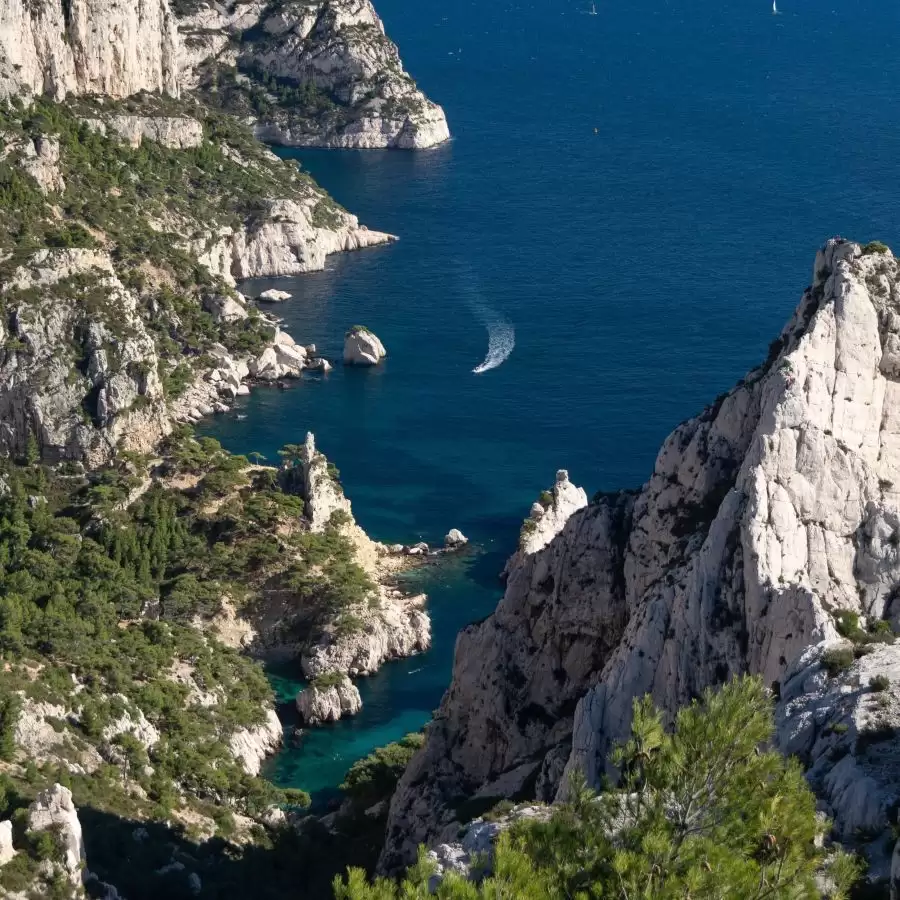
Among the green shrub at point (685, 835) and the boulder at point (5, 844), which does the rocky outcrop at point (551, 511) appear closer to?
the boulder at point (5, 844)

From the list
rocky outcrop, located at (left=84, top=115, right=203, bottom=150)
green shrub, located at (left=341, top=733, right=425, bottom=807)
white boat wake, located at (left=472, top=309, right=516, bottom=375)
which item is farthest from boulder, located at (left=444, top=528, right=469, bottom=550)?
rocky outcrop, located at (left=84, top=115, right=203, bottom=150)

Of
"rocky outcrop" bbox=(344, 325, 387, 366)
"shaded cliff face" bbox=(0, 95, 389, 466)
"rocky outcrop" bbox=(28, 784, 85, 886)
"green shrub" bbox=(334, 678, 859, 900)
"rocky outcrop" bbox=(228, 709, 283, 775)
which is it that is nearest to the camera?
"green shrub" bbox=(334, 678, 859, 900)

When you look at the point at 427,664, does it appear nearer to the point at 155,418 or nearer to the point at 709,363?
the point at 155,418

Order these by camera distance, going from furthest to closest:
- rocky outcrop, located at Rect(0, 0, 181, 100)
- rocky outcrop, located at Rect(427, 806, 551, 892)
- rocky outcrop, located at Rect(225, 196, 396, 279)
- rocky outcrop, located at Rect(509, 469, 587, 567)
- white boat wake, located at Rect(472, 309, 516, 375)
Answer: rocky outcrop, located at Rect(225, 196, 396, 279) < rocky outcrop, located at Rect(0, 0, 181, 100) < white boat wake, located at Rect(472, 309, 516, 375) < rocky outcrop, located at Rect(509, 469, 587, 567) < rocky outcrop, located at Rect(427, 806, 551, 892)

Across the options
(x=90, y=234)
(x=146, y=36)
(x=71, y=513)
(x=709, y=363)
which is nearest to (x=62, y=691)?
(x=71, y=513)

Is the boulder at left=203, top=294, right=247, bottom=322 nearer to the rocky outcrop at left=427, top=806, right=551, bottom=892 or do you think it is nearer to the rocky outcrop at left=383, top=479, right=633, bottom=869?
the rocky outcrop at left=383, top=479, right=633, bottom=869

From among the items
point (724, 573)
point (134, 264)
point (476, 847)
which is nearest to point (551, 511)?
point (134, 264)
